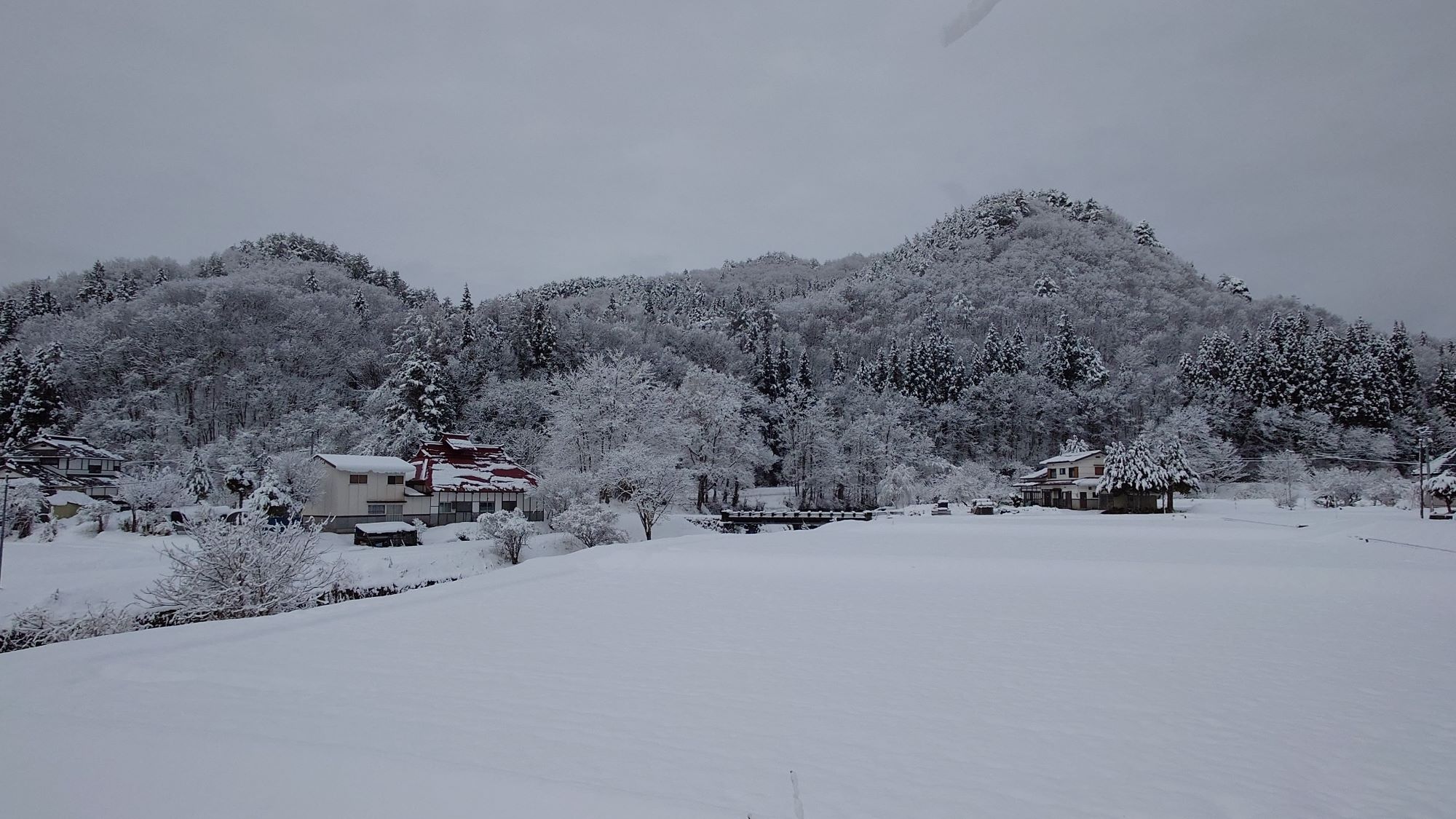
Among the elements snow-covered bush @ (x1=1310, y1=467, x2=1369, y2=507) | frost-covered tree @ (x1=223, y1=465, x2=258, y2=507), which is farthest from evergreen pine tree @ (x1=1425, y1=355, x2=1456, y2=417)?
frost-covered tree @ (x1=223, y1=465, x2=258, y2=507)

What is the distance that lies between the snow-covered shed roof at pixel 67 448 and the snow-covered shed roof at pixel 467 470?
64.2 feet

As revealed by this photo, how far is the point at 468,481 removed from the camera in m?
36.1

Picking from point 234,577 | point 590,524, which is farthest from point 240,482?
point 234,577

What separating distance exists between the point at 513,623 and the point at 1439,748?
30.9 feet

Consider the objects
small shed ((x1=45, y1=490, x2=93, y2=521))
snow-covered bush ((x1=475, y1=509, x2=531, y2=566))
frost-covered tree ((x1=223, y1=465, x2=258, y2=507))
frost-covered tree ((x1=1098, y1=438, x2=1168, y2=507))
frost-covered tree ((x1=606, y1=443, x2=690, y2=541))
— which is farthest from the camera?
frost-covered tree ((x1=1098, y1=438, x2=1168, y2=507))

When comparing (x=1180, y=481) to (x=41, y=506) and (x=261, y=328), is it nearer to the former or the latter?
(x=41, y=506)

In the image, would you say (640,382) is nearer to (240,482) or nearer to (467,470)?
(467,470)

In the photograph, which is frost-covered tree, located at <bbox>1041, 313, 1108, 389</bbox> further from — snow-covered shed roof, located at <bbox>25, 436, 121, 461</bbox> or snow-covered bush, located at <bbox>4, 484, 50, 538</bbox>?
snow-covered shed roof, located at <bbox>25, 436, 121, 461</bbox>

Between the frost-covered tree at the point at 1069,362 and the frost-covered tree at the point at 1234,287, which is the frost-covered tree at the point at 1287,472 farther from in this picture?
the frost-covered tree at the point at 1234,287

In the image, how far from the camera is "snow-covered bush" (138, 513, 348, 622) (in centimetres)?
1259

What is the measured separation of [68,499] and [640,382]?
96.7 feet

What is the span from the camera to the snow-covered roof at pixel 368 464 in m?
33.7

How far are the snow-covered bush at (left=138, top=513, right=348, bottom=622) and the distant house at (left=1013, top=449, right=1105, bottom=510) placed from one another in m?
47.7

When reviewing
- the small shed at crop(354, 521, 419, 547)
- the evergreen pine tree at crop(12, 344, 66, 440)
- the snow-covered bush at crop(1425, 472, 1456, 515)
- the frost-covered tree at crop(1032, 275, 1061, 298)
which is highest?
the frost-covered tree at crop(1032, 275, 1061, 298)
